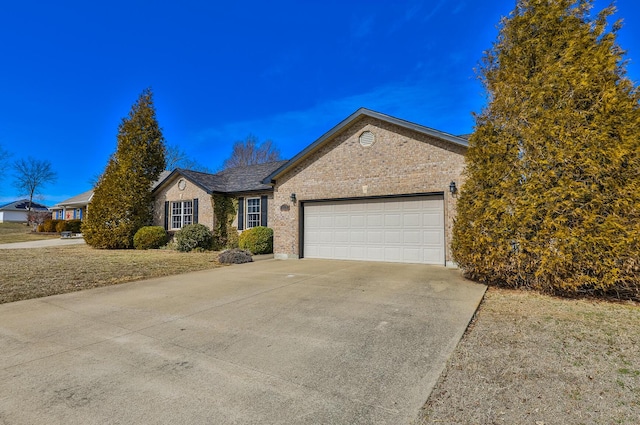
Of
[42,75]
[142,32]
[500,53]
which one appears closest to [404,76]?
[500,53]

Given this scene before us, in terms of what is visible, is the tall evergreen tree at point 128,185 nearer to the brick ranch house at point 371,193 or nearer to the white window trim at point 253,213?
the white window trim at point 253,213

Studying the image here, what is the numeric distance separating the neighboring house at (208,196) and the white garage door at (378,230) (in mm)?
3683

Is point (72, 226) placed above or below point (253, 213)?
below

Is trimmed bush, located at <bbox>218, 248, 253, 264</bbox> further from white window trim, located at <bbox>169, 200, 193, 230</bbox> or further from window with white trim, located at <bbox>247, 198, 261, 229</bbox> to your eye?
white window trim, located at <bbox>169, 200, 193, 230</bbox>

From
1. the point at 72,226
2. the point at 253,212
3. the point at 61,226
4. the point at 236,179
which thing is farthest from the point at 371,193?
the point at 61,226

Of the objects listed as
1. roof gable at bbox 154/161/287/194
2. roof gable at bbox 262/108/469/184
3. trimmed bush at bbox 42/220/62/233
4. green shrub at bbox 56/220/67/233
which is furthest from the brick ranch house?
trimmed bush at bbox 42/220/62/233

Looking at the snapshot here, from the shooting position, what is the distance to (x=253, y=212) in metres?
16.0

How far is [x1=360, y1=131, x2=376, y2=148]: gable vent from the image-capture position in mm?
11266

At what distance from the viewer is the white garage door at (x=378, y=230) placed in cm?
1027

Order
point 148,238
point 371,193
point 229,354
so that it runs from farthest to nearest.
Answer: point 148,238 → point 371,193 → point 229,354

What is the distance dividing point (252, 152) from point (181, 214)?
2171 cm

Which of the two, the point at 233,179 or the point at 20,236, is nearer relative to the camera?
the point at 233,179

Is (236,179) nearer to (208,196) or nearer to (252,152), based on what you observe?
(208,196)

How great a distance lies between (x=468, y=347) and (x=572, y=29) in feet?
22.6
